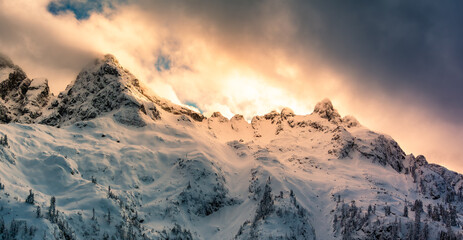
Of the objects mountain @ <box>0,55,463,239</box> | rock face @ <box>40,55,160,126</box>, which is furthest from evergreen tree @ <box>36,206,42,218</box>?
rock face @ <box>40,55,160,126</box>

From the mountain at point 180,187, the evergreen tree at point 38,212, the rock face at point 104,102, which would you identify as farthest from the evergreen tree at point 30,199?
the rock face at point 104,102

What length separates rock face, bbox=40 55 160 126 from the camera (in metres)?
166

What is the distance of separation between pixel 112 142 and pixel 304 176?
284 ft

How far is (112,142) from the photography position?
447ft

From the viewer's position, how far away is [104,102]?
564 ft

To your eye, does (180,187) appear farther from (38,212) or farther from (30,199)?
(38,212)

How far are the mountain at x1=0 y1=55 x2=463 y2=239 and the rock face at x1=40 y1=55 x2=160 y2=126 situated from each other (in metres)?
0.77

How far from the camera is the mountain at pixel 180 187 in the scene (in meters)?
88.8

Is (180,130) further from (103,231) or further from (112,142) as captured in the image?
(103,231)

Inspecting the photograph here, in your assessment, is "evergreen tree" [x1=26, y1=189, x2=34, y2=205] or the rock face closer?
"evergreen tree" [x1=26, y1=189, x2=34, y2=205]

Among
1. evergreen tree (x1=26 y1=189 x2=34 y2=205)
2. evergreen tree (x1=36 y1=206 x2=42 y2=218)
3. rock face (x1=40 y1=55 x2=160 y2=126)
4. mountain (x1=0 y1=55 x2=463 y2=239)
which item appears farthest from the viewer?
rock face (x1=40 y1=55 x2=160 y2=126)

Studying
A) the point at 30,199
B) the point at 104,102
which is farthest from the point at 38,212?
the point at 104,102

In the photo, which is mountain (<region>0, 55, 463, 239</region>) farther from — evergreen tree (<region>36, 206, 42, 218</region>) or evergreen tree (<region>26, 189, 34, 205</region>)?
evergreen tree (<region>36, 206, 42, 218</region>)

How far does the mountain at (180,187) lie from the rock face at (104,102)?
2.53ft
